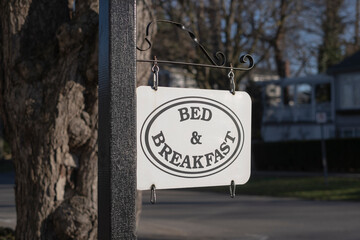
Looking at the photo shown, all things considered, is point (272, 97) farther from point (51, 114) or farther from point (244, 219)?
point (51, 114)

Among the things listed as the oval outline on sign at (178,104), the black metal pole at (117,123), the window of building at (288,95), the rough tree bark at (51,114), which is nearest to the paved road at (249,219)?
the rough tree bark at (51,114)

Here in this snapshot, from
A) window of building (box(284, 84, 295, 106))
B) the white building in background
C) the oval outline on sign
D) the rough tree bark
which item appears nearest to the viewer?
the oval outline on sign

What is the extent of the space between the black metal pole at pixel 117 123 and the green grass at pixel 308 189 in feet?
44.8

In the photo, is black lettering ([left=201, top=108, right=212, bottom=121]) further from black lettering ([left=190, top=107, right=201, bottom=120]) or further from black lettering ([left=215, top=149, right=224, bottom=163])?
black lettering ([left=215, top=149, right=224, bottom=163])

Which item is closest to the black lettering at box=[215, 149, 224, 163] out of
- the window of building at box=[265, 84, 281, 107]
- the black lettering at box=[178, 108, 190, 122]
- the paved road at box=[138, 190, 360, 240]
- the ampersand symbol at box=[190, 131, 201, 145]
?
the ampersand symbol at box=[190, 131, 201, 145]

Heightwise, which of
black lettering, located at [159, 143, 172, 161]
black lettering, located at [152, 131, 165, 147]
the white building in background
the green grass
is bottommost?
the green grass

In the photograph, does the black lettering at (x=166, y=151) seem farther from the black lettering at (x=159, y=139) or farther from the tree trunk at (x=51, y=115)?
the tree trunk at (x=51, y=115)

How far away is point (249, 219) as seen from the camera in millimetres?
11711

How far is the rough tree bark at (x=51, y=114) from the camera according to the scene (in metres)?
5.04

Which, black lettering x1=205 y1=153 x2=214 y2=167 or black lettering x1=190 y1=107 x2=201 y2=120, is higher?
black lettering x1=190 y1=107 x2=201 y2=120

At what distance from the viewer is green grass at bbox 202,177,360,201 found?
15.9m

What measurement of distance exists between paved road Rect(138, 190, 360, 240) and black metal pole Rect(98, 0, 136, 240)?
23.1ft

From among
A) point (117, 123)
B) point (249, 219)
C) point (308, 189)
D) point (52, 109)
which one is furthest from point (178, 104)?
point (308, 189)

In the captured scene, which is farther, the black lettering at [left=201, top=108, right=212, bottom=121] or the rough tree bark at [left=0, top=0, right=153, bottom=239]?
the rough tree bark at [left=0, top=0, right=153, bottom=239]
